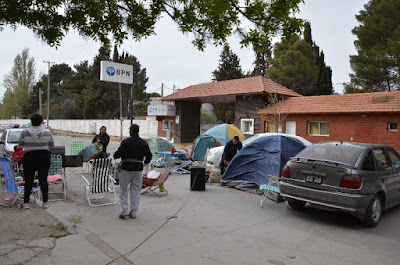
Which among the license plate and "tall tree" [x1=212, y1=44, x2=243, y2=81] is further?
"tall tree" [x1=212, y1=44, x2=243, y2=81]

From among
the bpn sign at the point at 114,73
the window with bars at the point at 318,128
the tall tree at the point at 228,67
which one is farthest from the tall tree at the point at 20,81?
the window with bars at the point at 318,128

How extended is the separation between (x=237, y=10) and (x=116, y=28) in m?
2.57

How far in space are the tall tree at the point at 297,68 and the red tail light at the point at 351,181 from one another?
35601 millimetres

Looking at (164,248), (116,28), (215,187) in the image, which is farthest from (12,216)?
(215,187)

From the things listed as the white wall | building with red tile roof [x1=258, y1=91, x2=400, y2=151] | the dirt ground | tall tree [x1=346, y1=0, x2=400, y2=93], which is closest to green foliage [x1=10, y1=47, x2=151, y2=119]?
the white wall

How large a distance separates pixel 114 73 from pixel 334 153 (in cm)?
1651

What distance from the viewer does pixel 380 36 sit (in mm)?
32469

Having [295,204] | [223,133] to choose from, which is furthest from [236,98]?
[295,204]

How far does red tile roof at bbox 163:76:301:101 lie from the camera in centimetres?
2452

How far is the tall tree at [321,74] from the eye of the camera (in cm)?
4109

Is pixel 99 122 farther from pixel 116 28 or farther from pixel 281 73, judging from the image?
pixel 116 28

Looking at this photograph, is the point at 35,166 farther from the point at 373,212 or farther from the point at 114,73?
the point at 114,73

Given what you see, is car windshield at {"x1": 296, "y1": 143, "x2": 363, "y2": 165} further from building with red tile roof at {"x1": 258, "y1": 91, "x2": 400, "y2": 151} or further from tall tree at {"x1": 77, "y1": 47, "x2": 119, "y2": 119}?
tall tree at {"x1": 77, "y1": 47, "x2": 119, "y2": 119}

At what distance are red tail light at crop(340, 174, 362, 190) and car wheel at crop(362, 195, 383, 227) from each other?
0.49 metres
